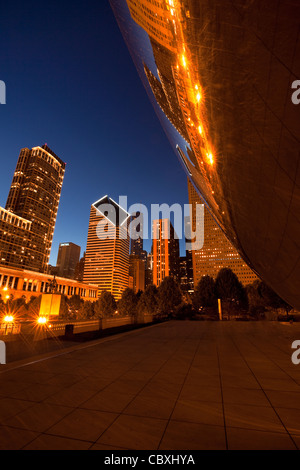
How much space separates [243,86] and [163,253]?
6677 inches

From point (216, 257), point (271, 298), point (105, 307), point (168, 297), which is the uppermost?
point (216, 257)

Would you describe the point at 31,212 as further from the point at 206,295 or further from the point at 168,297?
the point at 206,295

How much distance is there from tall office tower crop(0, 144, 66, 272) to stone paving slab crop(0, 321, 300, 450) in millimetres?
107948

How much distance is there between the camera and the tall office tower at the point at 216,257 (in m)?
140

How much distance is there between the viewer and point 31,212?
4469 inches

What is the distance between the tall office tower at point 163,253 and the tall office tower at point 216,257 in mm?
24780

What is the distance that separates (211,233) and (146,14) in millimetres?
147151

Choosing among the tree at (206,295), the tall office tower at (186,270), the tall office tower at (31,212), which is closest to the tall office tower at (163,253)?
the tall office tower at (186,270)

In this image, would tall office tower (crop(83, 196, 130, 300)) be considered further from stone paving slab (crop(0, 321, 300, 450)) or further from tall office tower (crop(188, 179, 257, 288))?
stone paving slab (crop(0, 321, 300, 450))

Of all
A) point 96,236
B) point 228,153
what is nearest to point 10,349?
point 228,153

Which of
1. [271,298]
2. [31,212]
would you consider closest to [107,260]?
[31,212]

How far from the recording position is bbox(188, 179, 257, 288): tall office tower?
458 feet

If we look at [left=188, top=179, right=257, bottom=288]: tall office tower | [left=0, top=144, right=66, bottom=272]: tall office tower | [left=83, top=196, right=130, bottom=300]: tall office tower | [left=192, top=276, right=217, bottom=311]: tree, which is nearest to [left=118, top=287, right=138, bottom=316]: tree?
[left=192, top=276, right=217, bottom=311]: tree
